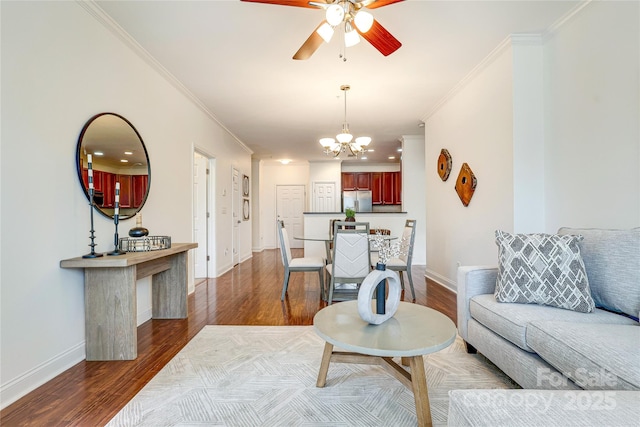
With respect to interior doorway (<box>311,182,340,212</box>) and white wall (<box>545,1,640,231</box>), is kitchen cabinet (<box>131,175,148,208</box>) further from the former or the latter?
interior doorway (<box>311,182,340,212</box>)

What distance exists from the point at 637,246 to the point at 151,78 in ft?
13.1

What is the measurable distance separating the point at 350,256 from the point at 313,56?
6.62 ft

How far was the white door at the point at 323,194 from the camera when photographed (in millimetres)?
8602

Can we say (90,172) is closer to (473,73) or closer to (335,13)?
(335,13)

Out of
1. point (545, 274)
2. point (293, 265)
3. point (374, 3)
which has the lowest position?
point (293, 265)

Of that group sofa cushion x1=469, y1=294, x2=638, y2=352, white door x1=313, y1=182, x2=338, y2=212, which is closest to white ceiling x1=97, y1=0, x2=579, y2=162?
sofa cushion x1=469, y1=294, x2=638, y2=352

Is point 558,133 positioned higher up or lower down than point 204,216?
higher up

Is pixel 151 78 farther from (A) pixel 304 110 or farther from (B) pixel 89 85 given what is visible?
(A) pixel 304 110

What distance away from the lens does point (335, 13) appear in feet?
5.74

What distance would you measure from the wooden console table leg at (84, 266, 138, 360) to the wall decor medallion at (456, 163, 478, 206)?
10.9 ft

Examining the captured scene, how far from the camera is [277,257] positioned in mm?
7375

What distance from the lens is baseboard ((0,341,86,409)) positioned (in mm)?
1634

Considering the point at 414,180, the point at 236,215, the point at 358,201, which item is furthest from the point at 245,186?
the point at 414,180

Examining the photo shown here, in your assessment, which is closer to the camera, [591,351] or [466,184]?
[591,351]
